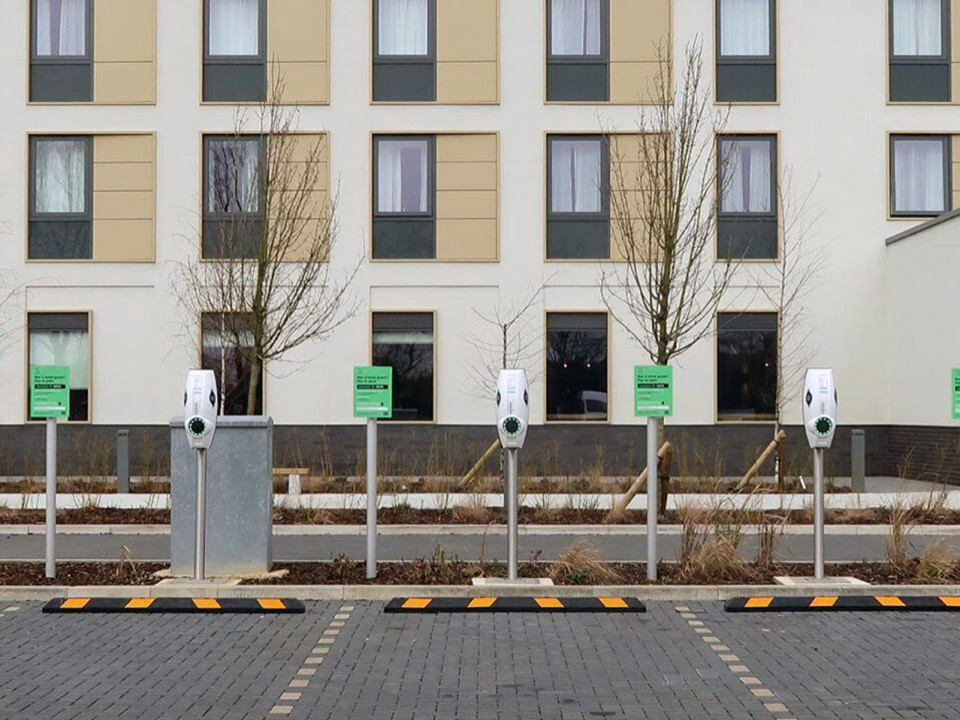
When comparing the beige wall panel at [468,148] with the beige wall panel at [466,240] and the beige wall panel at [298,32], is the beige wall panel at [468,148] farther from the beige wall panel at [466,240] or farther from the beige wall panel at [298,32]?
the beige wall panel at [298,32]

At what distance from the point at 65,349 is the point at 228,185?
4.88m

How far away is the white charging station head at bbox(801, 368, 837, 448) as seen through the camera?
12.9 meters

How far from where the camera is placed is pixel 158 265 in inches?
1142

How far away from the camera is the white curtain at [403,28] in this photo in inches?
1152

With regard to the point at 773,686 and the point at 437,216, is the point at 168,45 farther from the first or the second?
the point at 773,686

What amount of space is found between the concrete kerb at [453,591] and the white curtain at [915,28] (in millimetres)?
19388

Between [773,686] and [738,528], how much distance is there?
5104mm

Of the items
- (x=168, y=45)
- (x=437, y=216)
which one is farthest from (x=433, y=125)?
(x=168, y=45)

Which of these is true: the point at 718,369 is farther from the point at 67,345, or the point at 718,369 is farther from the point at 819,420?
the point at 819,420

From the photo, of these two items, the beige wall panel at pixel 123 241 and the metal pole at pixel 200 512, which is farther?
the beige wall panel at pixel 123 241

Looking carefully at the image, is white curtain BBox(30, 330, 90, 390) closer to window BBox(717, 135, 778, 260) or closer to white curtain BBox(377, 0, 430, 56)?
white curtain BBox(377, 0, 430, 56)

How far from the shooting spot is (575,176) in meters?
29.4

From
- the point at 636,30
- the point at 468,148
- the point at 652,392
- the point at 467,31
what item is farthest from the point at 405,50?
the point at 652,392

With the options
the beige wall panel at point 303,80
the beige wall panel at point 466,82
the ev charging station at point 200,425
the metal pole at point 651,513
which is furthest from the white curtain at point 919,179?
the ev charging station at point 200,425
